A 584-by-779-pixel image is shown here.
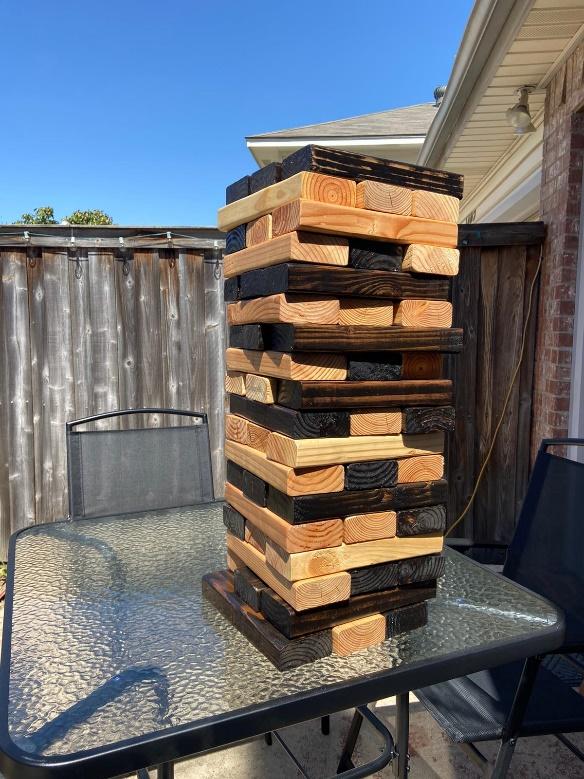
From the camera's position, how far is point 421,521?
1135 millimetres

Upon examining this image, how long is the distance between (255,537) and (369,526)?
255 millimetres

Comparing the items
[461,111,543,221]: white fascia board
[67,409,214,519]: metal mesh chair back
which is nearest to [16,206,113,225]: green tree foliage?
[461,111,543,221]: white fascia board

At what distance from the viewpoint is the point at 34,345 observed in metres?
3.36

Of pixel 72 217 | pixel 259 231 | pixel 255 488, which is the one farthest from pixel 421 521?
pixel 72 217

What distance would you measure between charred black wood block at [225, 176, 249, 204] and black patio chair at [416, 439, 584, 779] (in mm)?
1278

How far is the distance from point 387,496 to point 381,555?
4.4 inches

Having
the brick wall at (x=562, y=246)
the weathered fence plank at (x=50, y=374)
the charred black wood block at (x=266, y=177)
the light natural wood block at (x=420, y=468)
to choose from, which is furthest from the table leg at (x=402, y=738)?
the weathered fence plank at (x=50, y=374)

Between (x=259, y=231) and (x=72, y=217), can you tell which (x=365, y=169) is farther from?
(x=72, y=217)

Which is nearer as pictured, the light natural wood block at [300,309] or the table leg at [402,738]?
the light natural wood block at [300,309]

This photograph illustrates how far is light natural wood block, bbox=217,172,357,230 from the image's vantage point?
3.22ft

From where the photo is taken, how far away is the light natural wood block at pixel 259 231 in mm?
1086

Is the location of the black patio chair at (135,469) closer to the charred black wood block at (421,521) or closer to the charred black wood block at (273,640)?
the charred black wood block at (273,640)

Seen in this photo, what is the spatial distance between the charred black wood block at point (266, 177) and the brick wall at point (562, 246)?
231cm

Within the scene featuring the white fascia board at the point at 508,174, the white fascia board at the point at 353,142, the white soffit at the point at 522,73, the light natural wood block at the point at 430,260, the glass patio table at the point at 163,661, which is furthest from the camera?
the white fascia board at the point at 353,142
